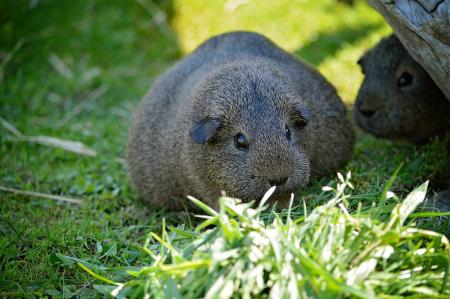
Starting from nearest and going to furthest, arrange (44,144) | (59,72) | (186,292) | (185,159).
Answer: (186,292)
(185,159)
(44,144)
(59,72)

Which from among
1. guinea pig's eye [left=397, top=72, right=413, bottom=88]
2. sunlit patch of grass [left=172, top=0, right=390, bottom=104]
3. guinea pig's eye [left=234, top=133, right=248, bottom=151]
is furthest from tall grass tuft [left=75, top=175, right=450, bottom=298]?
sunlit patch of grass [left=172, top=0, right=390, bottom=104]

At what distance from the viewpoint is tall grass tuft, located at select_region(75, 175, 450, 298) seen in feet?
9.29

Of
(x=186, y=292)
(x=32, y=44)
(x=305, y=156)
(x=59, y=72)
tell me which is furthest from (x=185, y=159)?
(x=32, y=44)

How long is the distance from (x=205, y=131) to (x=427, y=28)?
5.66 ft

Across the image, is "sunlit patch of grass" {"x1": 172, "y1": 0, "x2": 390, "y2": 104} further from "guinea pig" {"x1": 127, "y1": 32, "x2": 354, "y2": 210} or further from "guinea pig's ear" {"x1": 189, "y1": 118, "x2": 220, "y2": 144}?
"guinea pig's ear" {"x1": 189, "y1": 118, "x2": 220, "y2": 144}

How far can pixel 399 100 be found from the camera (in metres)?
5.54

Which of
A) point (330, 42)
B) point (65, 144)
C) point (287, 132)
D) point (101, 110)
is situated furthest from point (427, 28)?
point (101, 110)

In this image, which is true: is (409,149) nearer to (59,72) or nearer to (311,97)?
(311,97)

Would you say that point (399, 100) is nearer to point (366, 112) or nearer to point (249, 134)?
point (366, 112)

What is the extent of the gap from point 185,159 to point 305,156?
106 centimetres

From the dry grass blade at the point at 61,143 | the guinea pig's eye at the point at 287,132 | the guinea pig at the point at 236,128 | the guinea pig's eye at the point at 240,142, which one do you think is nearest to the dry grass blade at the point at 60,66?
the dry grass blade at the point at 61,143

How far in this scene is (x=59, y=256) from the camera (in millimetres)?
3885

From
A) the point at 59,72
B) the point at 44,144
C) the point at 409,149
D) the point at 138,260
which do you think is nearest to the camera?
the point at 138,260

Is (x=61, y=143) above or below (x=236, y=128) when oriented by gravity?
above
